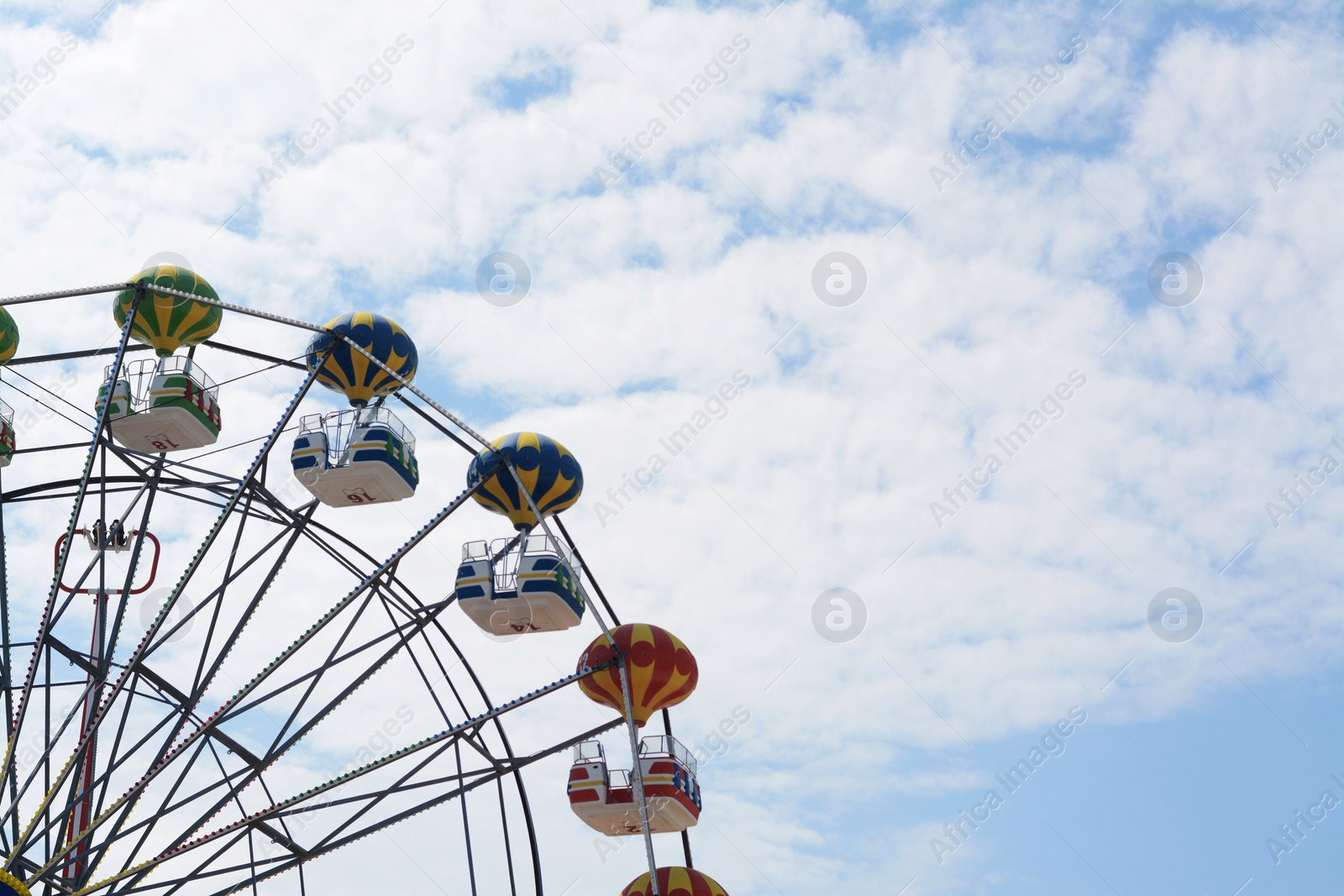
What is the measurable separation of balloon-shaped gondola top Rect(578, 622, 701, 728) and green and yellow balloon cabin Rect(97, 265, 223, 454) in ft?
24.0

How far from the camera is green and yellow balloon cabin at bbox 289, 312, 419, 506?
979 inches

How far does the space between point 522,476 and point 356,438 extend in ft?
9.28

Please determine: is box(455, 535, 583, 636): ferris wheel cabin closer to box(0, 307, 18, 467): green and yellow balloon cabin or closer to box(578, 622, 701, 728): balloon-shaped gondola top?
box(578, 622, 701, 728): balloon-shaped gondola top

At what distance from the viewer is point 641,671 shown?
24.9 meters

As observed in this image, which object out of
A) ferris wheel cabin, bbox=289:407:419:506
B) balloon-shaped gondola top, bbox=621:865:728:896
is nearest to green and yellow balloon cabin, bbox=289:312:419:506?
ferris wheel cabin, bbox=289:407:419:506

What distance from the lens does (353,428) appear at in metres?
25.0

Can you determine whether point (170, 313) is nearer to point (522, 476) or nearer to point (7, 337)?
point (7, 337)

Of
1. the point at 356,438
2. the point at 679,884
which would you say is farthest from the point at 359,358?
the point at 679,884

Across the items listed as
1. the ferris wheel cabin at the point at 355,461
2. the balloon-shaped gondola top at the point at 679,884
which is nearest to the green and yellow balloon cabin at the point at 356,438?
the ferris wheel cabin at the point at 355,461

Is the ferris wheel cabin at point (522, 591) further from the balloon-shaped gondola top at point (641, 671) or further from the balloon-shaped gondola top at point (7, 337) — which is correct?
the balloon-shaped gondola top at point (7, 337)

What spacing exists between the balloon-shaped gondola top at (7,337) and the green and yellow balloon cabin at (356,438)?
15.5ft

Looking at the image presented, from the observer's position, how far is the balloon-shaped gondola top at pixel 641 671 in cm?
2491

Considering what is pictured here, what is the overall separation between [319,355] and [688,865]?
1029 centimetres

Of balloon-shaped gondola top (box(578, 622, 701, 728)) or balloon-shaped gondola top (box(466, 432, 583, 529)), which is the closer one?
balloon-shaped gondola top (box(578, 622, 701, 728))
